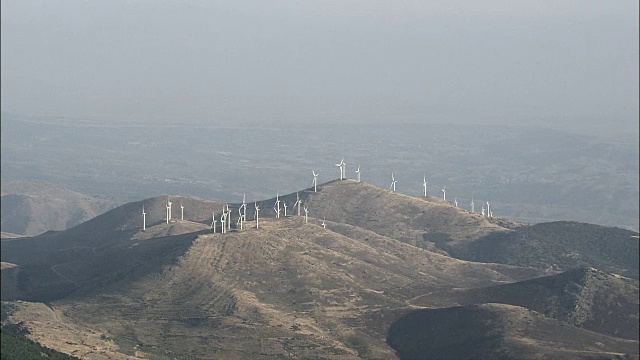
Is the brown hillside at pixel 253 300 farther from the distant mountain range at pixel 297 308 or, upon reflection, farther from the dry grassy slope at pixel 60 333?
the dry grassy slope at pixel 60 333

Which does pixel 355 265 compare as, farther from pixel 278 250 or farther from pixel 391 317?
pixel 391 317

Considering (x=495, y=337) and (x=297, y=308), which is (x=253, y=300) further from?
(x=495, y=337)

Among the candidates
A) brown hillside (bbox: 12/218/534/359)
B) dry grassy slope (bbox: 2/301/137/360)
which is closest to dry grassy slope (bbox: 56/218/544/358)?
brown hillside (bbox: 12/218/534/359)

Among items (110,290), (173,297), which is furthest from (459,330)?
(110,290)

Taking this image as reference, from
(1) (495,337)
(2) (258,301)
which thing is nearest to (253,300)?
(2) (258,301)

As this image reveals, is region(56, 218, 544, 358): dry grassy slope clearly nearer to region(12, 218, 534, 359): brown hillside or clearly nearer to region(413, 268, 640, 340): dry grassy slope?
region(12, 218, 534, 359): brown hillside
